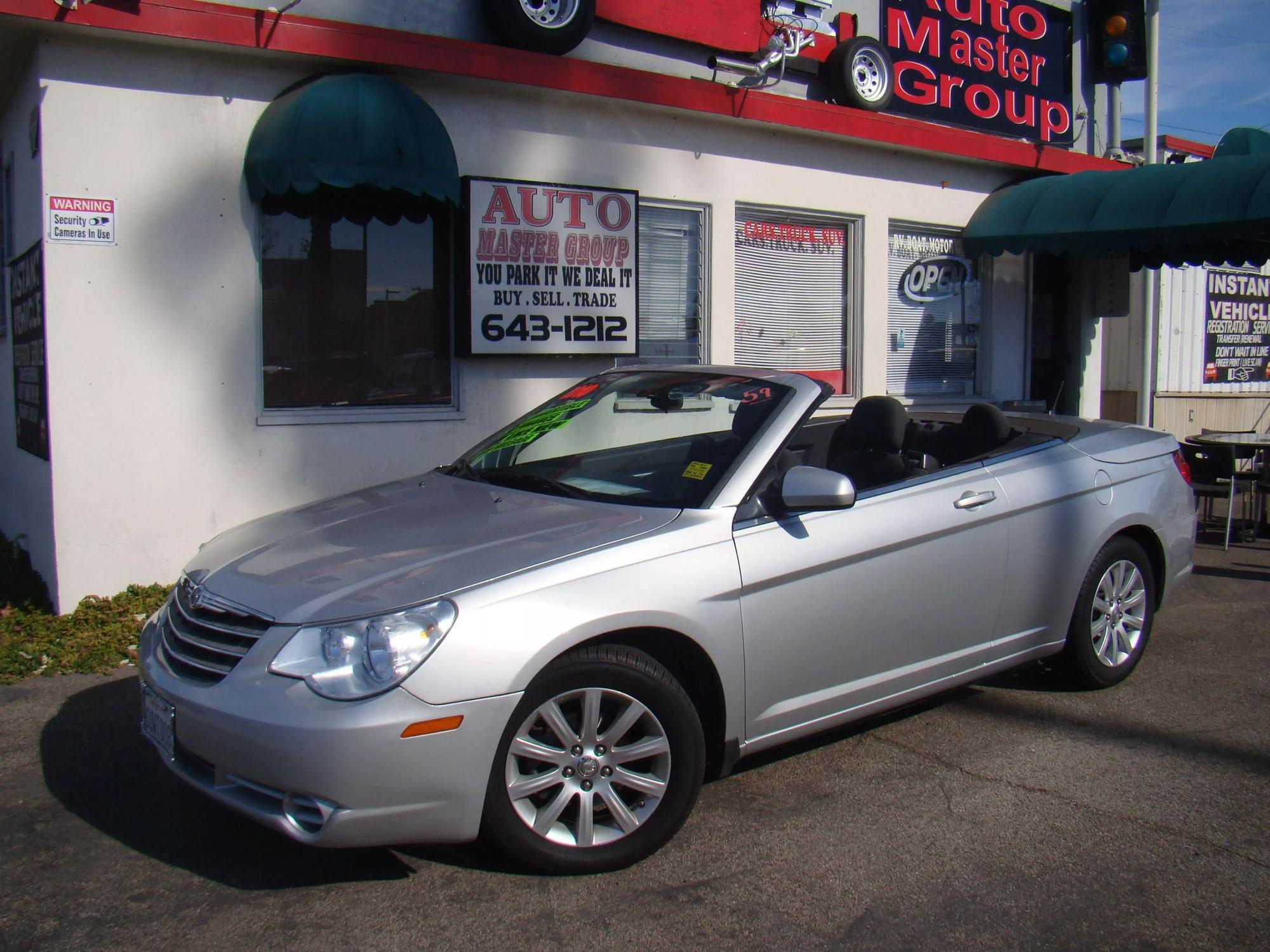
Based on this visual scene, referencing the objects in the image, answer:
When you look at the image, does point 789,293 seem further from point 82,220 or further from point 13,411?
point 13,411

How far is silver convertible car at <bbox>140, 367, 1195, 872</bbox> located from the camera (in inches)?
123

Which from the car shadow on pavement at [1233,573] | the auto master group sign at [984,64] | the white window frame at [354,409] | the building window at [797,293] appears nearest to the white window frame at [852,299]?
the building window at [797,293]

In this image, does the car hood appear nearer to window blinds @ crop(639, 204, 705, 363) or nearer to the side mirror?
the side mirror

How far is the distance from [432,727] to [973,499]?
2.49m

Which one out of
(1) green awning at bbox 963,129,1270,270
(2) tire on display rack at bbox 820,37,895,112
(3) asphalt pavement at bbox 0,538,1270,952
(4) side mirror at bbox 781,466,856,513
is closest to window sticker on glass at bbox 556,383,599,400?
(4) side mirror at bbox 781,466,856,513

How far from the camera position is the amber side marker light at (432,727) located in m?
3.07

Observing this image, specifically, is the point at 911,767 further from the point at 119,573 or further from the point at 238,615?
the point at 119,573

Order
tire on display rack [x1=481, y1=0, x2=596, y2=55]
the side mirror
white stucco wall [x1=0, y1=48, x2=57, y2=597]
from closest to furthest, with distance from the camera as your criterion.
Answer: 1. the side mirror
2. white stucco wall [x1=0, y1=48, x2=57, y2=597]
3. tire on display rack [x1=481, y1=0, x2=596, y2=55]

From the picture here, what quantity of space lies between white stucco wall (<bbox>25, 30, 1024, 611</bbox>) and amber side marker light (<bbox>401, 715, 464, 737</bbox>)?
439cm

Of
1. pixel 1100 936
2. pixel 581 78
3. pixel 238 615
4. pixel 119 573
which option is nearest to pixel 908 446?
pixel 1100 936

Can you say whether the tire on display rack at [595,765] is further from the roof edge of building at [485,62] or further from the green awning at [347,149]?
the roof edge of building at [485,62]

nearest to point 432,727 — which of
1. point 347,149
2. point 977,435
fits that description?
point 977,435

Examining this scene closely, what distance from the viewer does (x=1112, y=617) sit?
533 centimetres

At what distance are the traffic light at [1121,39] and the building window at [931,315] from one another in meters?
2.68
